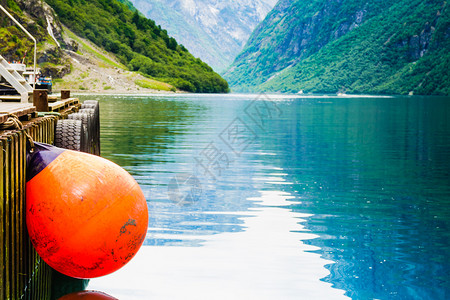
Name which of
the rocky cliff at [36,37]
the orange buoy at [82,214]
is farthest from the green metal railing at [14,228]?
the rocky cliff at [36,37]

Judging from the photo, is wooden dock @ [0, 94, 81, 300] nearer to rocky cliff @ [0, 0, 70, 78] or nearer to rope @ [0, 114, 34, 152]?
rope @ [0, 114, 34, 152]

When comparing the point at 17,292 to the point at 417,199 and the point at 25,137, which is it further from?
the point at 417,199

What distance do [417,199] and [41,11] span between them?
639 ft

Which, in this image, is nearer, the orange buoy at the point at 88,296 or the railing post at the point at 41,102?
the orange buoy at the point at 88,296

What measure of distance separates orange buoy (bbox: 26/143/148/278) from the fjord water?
2.28 meters

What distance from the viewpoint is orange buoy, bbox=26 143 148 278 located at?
7.78 m

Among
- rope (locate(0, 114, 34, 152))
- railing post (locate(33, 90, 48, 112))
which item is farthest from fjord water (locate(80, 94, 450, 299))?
railing post (locate(33, 90, 48, 112))

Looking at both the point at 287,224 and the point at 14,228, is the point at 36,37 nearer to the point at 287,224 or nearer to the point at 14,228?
the point at 287,224

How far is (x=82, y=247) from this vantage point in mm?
7836

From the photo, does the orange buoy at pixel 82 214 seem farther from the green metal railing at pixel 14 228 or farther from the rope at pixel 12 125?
the rope at pixel 12 125

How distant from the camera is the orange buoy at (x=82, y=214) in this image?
7781 millimetres

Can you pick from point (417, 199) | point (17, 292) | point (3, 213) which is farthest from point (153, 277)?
point (417, 199)

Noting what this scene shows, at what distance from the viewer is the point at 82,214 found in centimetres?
777

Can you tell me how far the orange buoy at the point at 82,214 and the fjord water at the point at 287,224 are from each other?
7.47ft
